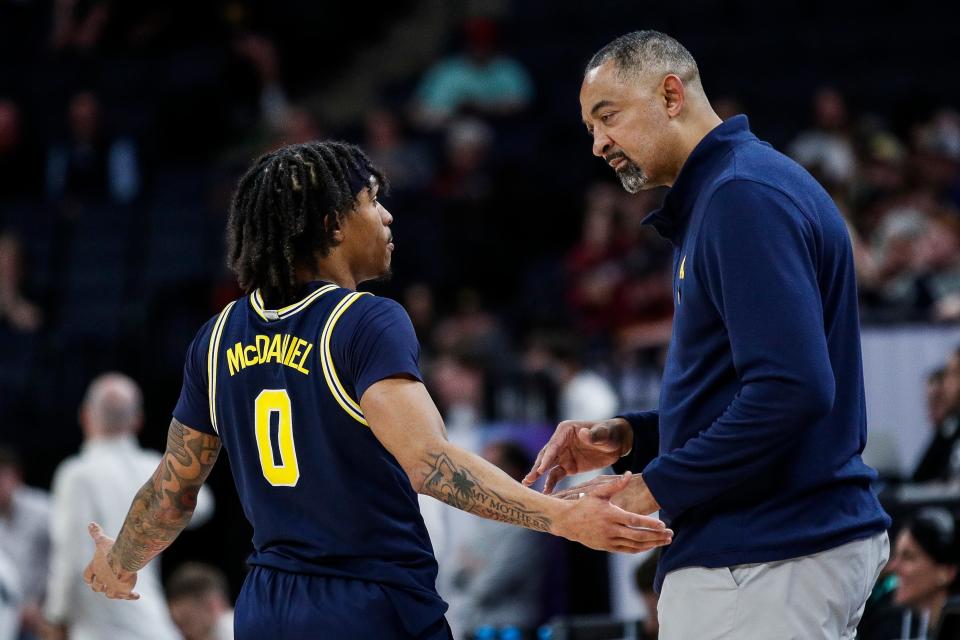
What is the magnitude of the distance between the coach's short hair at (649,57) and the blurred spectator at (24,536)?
585cm

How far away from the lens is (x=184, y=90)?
1311 centimetres

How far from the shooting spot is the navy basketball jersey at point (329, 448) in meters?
3.27

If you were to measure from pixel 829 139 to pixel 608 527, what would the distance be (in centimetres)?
866

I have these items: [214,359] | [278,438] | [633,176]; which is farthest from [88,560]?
[633,176]

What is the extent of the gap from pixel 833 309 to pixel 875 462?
4373 mm

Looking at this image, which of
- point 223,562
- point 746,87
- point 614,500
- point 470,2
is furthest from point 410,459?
point 470,2

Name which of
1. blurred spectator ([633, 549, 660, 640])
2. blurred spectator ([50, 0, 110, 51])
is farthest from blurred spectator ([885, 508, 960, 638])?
blurred spectator ([50, 0, 110, 51])

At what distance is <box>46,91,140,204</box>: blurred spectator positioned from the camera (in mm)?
12422

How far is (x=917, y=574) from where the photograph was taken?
5.37 m

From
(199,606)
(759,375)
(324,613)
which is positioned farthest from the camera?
(199,606)

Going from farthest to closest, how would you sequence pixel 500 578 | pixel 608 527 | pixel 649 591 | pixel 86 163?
1. pixel 86 163
2. pixel 500 578
3. pixel 649 591
4. pixel 608 527

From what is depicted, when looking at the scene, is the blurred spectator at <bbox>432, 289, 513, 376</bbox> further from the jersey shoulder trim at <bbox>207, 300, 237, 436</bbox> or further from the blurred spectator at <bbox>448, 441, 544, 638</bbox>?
the jersey shoulder trim at <bbox>207, 300, 237, 436</bbox>

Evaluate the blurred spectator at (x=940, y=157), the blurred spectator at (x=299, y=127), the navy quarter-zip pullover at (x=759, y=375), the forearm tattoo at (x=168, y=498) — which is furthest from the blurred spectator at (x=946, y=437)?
the blurred spectator at (x=299, y=127)

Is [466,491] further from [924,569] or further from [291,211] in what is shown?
[924,569]
